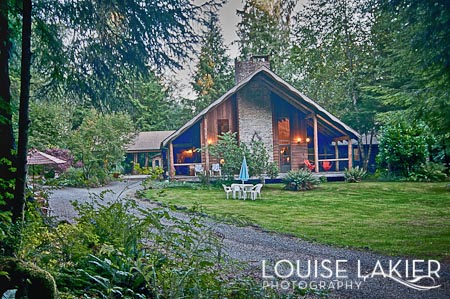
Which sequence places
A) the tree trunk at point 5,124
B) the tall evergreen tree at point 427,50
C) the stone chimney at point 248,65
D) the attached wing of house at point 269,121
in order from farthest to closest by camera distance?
the stone chimney at point 248,65 < the attached wing of house at point 269,121 < the tall evergreen tree at point 427,50 < the tree trunk at point 5,124

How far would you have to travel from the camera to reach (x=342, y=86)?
1511 cm

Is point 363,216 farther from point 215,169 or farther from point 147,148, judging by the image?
point 147,148

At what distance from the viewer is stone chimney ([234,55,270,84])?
13.2 m

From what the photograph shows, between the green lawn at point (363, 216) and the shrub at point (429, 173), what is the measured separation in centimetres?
260

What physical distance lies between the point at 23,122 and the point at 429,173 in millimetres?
12102

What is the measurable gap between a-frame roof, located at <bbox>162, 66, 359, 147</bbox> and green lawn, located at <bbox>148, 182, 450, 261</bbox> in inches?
148

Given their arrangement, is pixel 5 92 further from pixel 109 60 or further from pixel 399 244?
pixel 399 244

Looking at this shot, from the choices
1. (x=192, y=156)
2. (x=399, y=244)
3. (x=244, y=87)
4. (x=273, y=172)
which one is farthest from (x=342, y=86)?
(x=399, y=244)

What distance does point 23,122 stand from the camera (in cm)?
205

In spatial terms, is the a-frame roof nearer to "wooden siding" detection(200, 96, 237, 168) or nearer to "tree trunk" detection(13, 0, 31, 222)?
"wooden siding" detection(200, 96, 237, 168)

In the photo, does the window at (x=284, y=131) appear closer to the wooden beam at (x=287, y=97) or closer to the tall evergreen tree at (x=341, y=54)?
the wooden beam at (x=287, y=97)

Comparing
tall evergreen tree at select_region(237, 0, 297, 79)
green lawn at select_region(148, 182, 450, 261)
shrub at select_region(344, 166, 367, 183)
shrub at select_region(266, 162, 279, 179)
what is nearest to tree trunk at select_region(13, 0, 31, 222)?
green lawn at select_region(148, 182, 450, 261)

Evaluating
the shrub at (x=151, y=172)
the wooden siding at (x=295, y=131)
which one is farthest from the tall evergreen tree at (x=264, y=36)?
the shrub at (x=151, y=172)

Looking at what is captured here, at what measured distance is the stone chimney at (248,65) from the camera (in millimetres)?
13242
